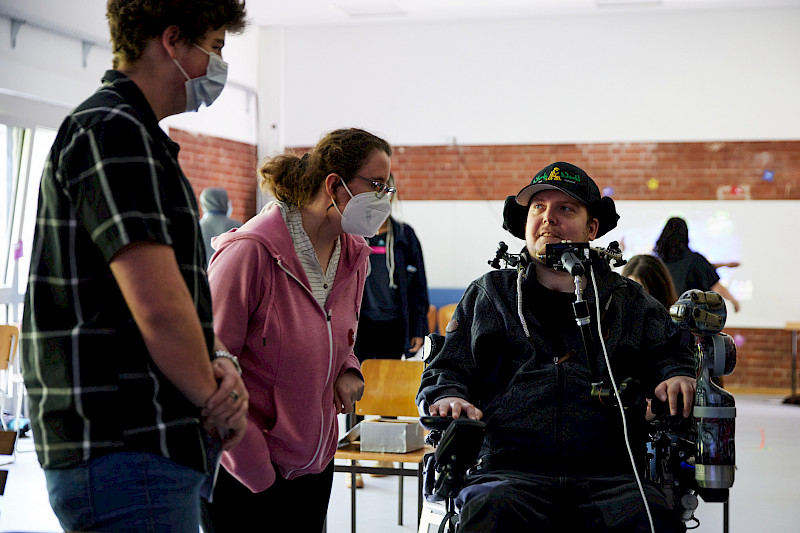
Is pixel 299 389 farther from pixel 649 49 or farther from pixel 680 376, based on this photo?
pixel 649 49

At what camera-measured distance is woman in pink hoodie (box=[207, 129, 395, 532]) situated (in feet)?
6.19

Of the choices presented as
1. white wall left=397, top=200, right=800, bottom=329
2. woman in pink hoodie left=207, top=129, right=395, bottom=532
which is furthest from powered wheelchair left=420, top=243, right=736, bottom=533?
white wall left=397, top=200, right=800, bottom=329

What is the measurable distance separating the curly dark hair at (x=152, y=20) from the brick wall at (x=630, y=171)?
279 inches

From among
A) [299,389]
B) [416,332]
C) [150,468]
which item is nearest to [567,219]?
[299,389]

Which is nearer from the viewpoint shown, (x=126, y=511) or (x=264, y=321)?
(x=126, y=511)

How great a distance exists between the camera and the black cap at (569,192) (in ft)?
8.49

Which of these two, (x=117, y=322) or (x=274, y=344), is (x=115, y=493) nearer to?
(x=117, y=322)

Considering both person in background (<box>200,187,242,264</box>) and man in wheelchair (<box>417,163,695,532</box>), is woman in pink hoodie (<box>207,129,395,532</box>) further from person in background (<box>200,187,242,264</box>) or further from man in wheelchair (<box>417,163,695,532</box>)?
person in background (<box>200,187,242,264</box>)

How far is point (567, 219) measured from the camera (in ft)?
8.55

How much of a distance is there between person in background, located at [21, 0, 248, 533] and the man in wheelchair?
1067 mm

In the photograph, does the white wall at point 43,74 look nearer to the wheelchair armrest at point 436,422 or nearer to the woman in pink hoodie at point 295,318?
the woman in pink hoodie at point 295,318

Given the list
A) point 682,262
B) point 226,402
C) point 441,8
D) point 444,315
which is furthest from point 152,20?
point 441,8

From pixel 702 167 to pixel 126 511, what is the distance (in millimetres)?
8142

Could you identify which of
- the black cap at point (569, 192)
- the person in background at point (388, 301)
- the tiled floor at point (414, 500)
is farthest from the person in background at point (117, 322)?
the person in background at point (388, 301)
